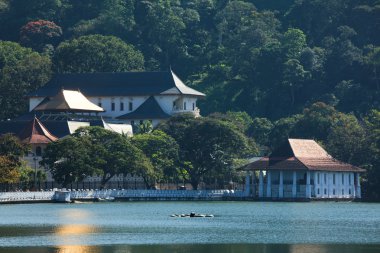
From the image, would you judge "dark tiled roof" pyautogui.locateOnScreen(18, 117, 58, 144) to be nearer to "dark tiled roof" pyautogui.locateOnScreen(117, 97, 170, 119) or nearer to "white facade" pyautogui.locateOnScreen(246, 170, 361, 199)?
"dark tiled roof" pyautogui.locateOnScreen(117, 97, 170, 119)

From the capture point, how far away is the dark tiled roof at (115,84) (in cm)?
18612

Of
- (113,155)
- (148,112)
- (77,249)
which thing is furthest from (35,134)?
(77,249)

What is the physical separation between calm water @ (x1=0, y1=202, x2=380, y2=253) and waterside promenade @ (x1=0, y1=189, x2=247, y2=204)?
8.15ft

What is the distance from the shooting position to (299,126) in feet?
567

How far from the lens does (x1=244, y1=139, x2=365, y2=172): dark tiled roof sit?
477 ft

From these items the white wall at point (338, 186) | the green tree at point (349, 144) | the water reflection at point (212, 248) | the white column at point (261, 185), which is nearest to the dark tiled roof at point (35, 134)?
the white column at point (261, 185)

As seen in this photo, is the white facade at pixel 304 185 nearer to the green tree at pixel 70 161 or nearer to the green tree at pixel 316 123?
the green tree at pixel 70 161

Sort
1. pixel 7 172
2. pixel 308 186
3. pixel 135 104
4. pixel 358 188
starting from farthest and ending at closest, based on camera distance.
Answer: pixel 135 104 → pixel 358 188 → pixel 308 186 → pixel 7 172

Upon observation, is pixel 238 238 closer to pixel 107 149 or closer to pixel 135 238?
pixel 135 238

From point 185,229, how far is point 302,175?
5207cm

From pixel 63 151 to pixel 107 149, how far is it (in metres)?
5.76

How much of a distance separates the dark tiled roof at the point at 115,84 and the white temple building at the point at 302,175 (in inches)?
1431

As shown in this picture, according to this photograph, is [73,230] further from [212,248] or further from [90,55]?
[90,55]

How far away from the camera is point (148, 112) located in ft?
601
